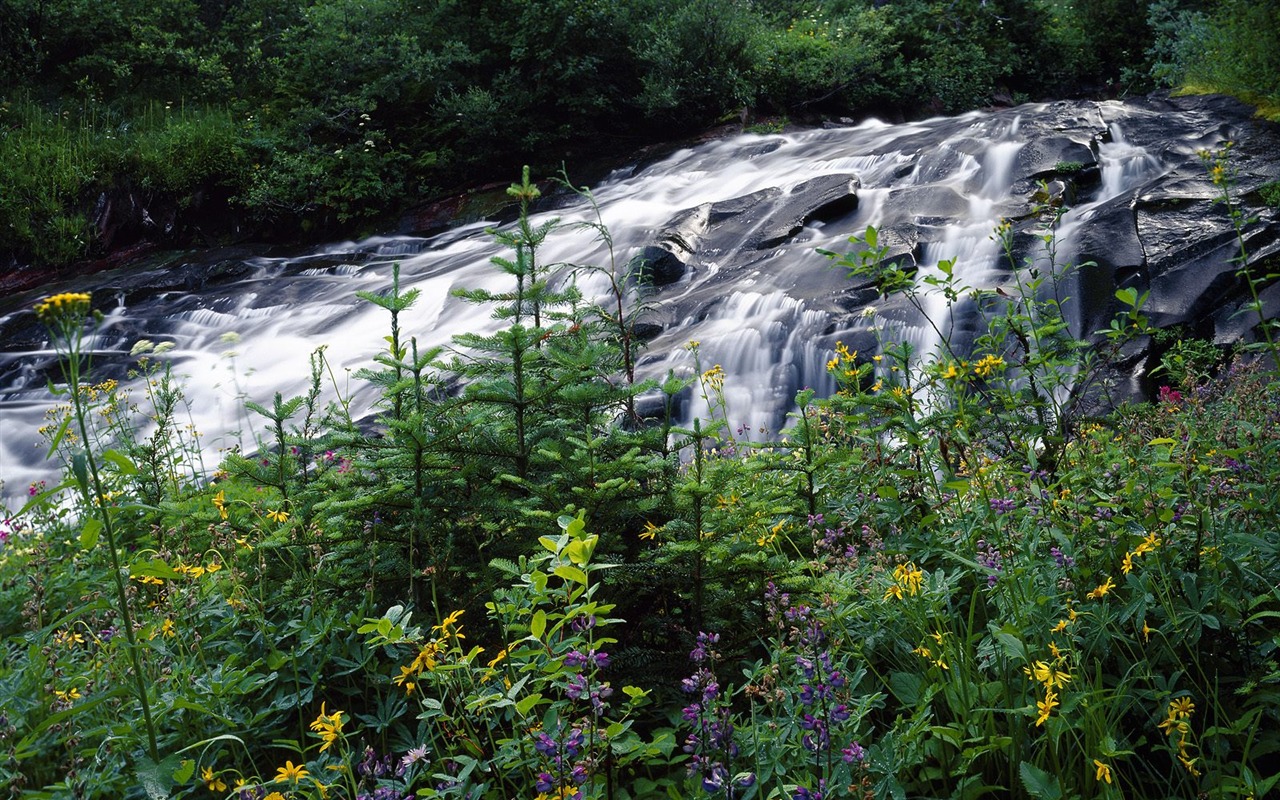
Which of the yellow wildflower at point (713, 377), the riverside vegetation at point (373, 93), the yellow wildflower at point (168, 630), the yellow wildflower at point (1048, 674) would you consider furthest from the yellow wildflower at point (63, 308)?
the riverside vegetation at point (373, 93)

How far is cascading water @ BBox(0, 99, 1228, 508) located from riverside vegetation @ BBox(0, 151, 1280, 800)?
3.48 meters

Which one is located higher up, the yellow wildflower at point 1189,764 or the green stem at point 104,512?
the green stem at point 104,512

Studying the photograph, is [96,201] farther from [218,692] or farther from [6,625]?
[218,692]

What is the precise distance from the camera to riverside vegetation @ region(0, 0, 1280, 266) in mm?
12562

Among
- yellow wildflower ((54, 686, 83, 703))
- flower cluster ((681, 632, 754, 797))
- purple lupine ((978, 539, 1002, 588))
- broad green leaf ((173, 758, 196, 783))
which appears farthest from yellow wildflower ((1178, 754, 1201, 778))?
yellow wildflower ((54, 686, 83, 703))

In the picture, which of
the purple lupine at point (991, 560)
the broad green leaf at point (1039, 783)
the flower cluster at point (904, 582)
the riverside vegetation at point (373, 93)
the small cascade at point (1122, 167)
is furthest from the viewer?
the riverside vegetation at point (373, 93)

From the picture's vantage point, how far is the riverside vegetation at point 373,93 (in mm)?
12562

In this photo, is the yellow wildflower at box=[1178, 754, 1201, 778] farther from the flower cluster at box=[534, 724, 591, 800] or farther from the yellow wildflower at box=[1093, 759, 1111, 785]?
the flower cluster at box=[534, 724, 591, 800]

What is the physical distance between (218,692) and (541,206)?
1073cm

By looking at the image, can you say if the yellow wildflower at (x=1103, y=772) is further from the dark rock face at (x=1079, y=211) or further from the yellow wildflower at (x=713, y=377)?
the dark rock face at (x=1079, y=211)

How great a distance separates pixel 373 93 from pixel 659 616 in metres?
12.9

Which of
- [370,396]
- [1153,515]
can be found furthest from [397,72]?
[1153,515]

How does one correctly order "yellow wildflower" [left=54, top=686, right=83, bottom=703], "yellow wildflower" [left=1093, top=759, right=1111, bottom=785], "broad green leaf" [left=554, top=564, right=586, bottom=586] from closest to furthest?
"broad green leaf" [left=554, top=564, right=586, bottom=586], "yellow wildflower" [left=1093, top=759, right=1111, bottom=785], "yellow wildflower" [left=54, top=686, right=83, bottom=703]

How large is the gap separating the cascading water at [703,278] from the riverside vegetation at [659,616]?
11.4 feet
